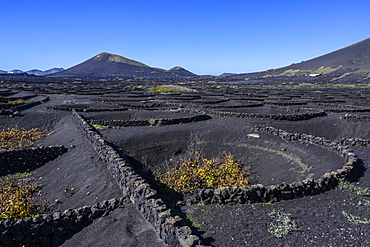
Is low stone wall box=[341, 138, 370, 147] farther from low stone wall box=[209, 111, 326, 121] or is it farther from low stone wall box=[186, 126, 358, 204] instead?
low stone wall box=[209, 111, 326, 121]

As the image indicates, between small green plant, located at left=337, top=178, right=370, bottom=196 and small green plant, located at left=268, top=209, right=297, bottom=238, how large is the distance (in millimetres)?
3924

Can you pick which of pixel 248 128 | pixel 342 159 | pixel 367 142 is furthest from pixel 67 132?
pixel 367 142

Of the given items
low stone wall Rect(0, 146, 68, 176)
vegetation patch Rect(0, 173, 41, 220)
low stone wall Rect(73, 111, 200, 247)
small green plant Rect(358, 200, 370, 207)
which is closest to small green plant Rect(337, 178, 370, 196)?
small green plant Rect(358, 200, 370, 207)

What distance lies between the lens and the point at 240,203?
1021 centimetres

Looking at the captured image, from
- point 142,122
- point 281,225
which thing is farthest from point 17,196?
point 281,225

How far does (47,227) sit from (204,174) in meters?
9.45

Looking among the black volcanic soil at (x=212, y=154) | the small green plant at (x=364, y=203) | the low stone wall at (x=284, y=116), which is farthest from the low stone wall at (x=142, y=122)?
the small green plant at (x=364, y=203)

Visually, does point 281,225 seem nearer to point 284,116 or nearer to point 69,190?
point 69,190

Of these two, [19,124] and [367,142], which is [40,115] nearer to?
[19,124]

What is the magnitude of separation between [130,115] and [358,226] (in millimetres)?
27276

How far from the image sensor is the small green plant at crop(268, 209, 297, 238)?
8.12 metres

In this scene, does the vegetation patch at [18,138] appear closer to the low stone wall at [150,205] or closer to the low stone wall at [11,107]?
the low stone wall at [11,107]

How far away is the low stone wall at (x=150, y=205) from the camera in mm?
7440

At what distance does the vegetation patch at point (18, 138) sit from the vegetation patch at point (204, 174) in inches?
568
